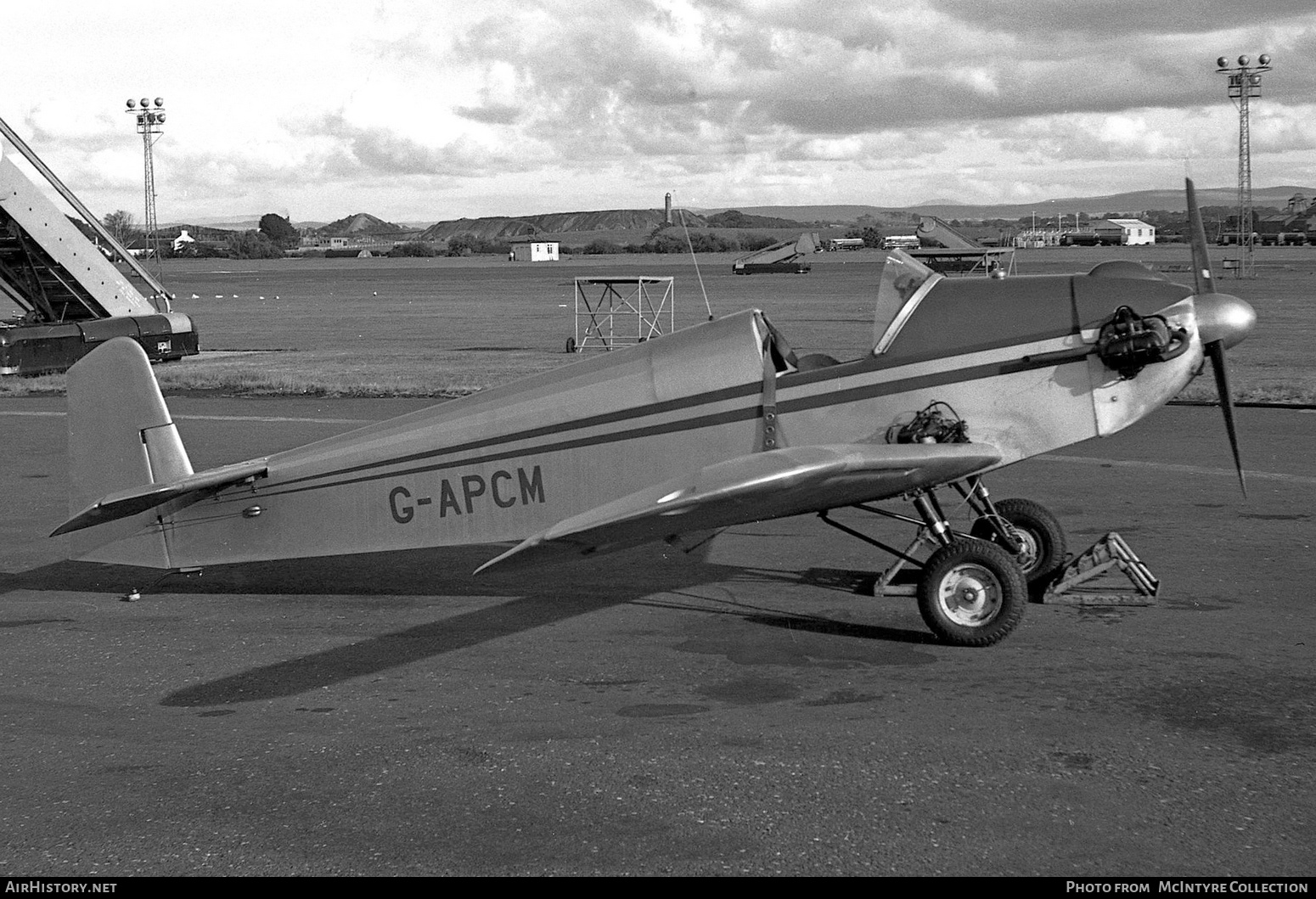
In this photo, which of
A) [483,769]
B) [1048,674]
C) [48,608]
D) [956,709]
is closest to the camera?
[483,769]

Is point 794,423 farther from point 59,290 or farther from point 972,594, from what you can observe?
point 59,290

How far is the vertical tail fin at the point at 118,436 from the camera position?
7918 mm

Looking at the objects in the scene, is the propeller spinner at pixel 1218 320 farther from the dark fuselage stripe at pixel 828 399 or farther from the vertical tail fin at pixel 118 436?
the vertical tail fin at pixel 118 436

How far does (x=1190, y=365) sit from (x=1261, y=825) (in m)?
3.33

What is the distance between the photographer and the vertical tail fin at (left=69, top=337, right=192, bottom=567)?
792 cm

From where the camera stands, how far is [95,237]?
2823 cm

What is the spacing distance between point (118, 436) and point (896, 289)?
16.7 ft

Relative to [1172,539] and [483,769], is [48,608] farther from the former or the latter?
[1172,539]

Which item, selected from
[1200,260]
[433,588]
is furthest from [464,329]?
[1200,260]

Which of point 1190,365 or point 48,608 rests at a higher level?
point 1190,365

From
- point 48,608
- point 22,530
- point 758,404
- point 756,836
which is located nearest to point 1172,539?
point 758,404

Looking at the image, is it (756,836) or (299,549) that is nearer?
(756,836)

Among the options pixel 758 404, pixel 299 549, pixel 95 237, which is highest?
pixel 95 237

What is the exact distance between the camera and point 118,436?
7.94 meters
